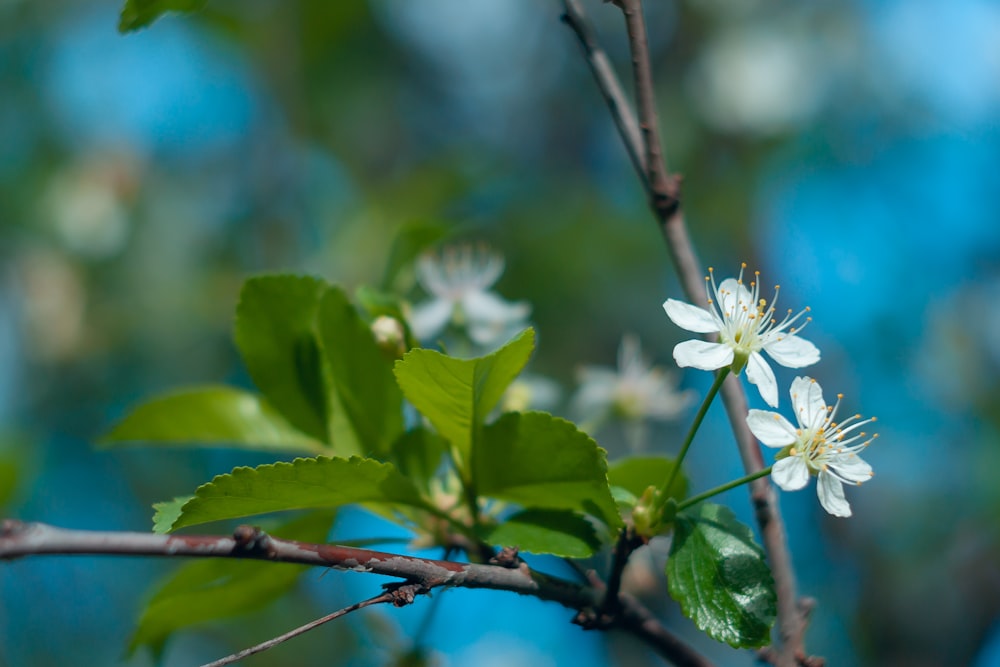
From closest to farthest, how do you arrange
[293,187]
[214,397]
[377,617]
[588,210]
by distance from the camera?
[214,397]
[377,617]
[293,187]
[588,210]

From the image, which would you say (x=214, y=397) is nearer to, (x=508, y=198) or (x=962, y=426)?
(x=508, y=198)

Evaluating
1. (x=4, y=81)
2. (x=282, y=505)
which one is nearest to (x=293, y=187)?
(x=4, y=81)

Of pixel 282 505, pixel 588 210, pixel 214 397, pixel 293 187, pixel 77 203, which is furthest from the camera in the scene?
pixel 588 210

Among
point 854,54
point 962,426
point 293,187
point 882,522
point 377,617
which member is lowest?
point 377,617

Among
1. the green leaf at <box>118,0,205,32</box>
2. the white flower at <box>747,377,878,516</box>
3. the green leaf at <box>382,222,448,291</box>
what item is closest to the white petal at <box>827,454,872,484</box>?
the white flower at <box>747,377,878,516</box>

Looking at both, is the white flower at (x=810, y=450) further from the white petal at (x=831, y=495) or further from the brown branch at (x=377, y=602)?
the brown branch at (x=377, y=602)

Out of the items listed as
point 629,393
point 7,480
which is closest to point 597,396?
point 629,393

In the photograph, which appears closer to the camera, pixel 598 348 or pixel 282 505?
pixel 282 505
